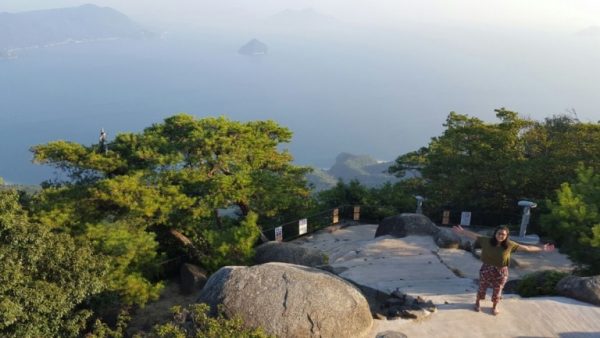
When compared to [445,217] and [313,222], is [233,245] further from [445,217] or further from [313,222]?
[445,217]

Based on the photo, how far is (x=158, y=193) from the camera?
1282 cm

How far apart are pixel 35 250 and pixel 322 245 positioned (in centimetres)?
943

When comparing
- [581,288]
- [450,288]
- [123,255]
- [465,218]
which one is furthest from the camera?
[465,218]

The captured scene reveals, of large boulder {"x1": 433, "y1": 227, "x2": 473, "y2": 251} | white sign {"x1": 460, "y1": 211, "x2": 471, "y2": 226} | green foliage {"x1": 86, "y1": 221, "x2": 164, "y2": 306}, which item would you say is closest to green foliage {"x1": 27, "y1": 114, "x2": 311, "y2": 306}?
green foliage {"x1": 86, "y1": 221, "x2": 164, "y2": 306}

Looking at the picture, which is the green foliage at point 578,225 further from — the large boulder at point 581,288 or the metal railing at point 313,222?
the metal railing at point 313,222

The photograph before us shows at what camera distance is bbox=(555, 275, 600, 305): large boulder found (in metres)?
9.03

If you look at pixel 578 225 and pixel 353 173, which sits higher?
pixel 578 225

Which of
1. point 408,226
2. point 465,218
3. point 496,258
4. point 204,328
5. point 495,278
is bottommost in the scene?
point 465,218

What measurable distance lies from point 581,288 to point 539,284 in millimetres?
951

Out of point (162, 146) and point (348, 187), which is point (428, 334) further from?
point (348, 187)

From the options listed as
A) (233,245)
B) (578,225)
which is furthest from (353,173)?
(578,225)

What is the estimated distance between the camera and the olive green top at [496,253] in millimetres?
7866

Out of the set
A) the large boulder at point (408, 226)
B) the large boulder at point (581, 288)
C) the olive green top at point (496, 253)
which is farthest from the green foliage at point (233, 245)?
the large boulder at point (581, 288)

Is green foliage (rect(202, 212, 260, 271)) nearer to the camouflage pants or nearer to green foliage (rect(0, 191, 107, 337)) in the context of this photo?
green foliage (rect(0, 191, 107, 337))
